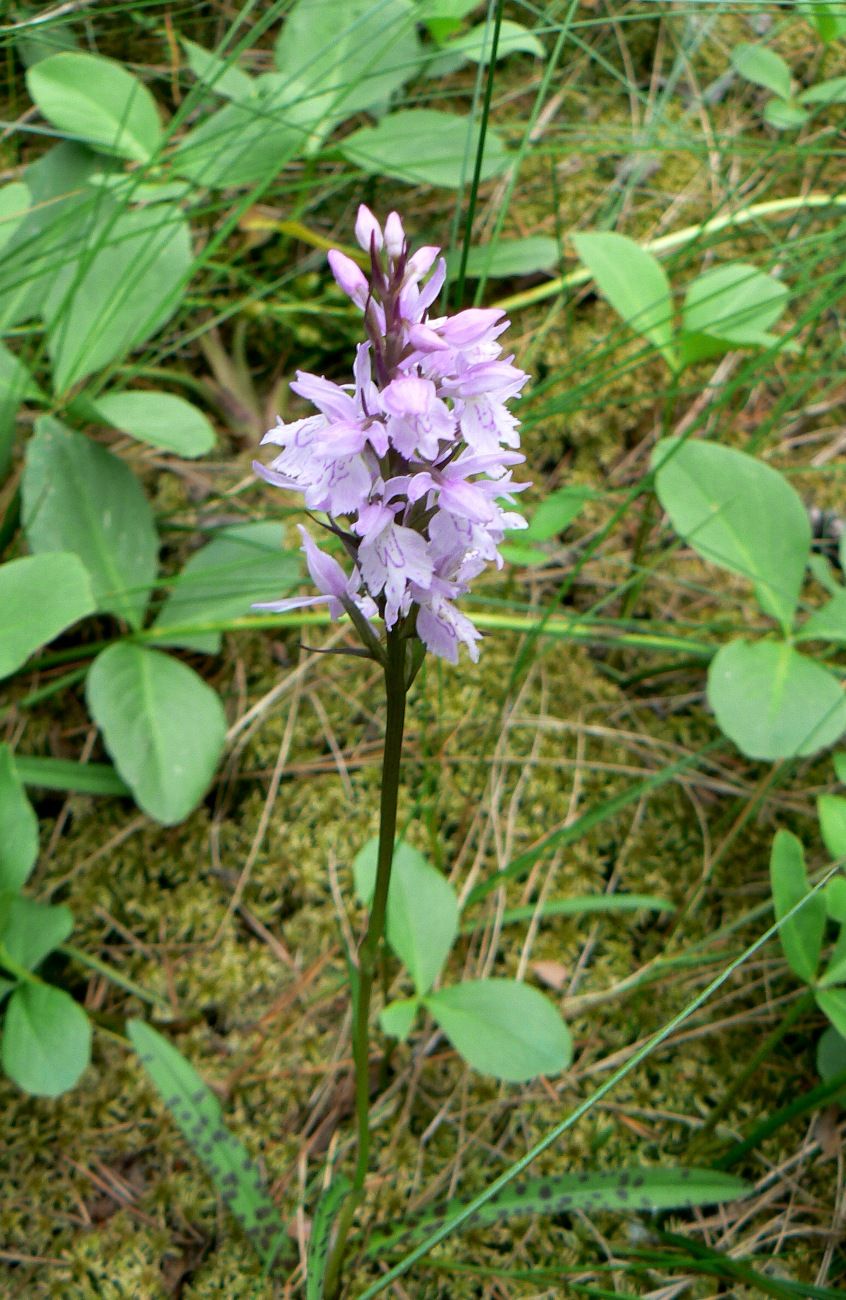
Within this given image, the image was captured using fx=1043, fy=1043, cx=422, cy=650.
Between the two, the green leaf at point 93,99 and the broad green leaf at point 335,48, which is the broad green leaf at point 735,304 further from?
the green leaf at point 93,99

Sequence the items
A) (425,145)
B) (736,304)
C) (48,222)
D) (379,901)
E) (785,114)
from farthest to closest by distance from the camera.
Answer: (785,114) → (425,145) → (48,222) → (736,304) → (379,901)

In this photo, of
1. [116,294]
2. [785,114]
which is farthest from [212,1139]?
[785,114]

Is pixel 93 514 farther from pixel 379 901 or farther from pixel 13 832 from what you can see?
pixel 379 901

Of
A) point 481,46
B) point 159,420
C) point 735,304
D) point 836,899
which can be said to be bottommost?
point 836,899

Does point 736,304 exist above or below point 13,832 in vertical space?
above

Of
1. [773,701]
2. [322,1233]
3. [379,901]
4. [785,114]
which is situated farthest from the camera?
[785,114]

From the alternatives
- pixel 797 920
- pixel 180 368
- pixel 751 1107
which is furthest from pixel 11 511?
pixel 751 1107

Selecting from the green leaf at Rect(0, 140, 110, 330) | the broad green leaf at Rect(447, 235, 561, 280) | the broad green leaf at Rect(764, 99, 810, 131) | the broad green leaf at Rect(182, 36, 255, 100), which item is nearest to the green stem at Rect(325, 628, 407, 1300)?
the green leaf at Rect(0, 140, 110, 330)
